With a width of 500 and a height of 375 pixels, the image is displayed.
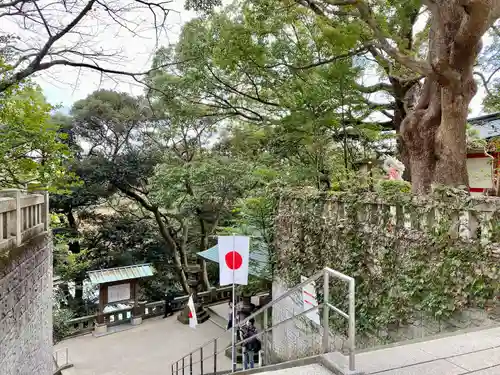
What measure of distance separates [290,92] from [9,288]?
6.49 metres

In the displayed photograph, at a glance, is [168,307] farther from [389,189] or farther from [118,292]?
[389,189]

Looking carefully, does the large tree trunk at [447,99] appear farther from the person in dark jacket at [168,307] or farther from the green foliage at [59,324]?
the green foliage at [59,324]

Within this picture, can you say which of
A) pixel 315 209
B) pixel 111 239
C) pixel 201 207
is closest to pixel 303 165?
pixel 315 209

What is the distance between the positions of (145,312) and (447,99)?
11.1 metres

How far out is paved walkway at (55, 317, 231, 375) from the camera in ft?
26.9

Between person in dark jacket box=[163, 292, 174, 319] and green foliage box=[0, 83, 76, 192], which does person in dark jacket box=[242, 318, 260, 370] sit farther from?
person in dark jacket box=[163, 292, 174, 319]

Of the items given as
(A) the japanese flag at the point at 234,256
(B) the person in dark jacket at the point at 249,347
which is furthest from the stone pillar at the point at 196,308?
(A) the japanese flag at the point at 234,256

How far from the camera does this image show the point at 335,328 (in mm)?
5133

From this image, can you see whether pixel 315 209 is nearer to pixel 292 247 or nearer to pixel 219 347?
pixel 292 247

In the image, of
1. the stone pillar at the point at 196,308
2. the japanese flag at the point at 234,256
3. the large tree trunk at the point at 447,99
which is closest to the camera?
the large tree trunk at the point at 447,99

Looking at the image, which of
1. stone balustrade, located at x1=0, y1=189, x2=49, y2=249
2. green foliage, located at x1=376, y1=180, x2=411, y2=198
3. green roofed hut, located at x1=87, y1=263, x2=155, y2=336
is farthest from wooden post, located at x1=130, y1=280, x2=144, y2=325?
green foliage, located at x1=376, y1=180, x2=411, y2=198

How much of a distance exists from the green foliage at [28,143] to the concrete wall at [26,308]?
1.73 metres

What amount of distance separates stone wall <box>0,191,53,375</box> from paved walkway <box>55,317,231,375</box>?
321 centimetres

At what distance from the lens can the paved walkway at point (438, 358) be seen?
221 centimetres
